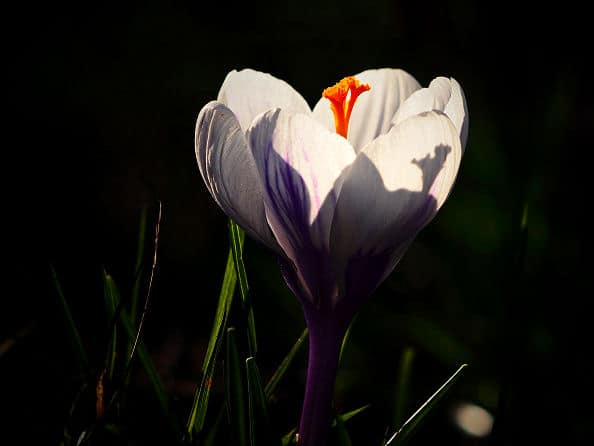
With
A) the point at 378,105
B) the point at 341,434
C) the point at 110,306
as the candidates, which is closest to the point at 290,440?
the point at 341,434

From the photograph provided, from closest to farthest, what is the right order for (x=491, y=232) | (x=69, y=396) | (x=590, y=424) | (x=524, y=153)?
(x=69, y=396) → (x=590, y=424) → (x=491, y=232) → (x=524, y=153)

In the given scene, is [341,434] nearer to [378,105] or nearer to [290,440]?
[290,440]

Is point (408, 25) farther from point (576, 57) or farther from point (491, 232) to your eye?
point (491, 232)

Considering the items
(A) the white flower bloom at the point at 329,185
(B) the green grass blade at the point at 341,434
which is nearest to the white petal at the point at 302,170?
(A) the white flower bloom at the point at 329,185

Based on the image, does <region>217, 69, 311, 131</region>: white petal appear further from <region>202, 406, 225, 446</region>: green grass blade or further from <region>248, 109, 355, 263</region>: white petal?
<region>202, 406, 225, 446</region>: green grass blade

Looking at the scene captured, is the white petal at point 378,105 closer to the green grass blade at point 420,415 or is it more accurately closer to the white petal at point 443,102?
the white petal at point 443,102

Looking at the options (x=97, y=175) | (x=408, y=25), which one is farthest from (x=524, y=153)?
(x=97, y=175)
